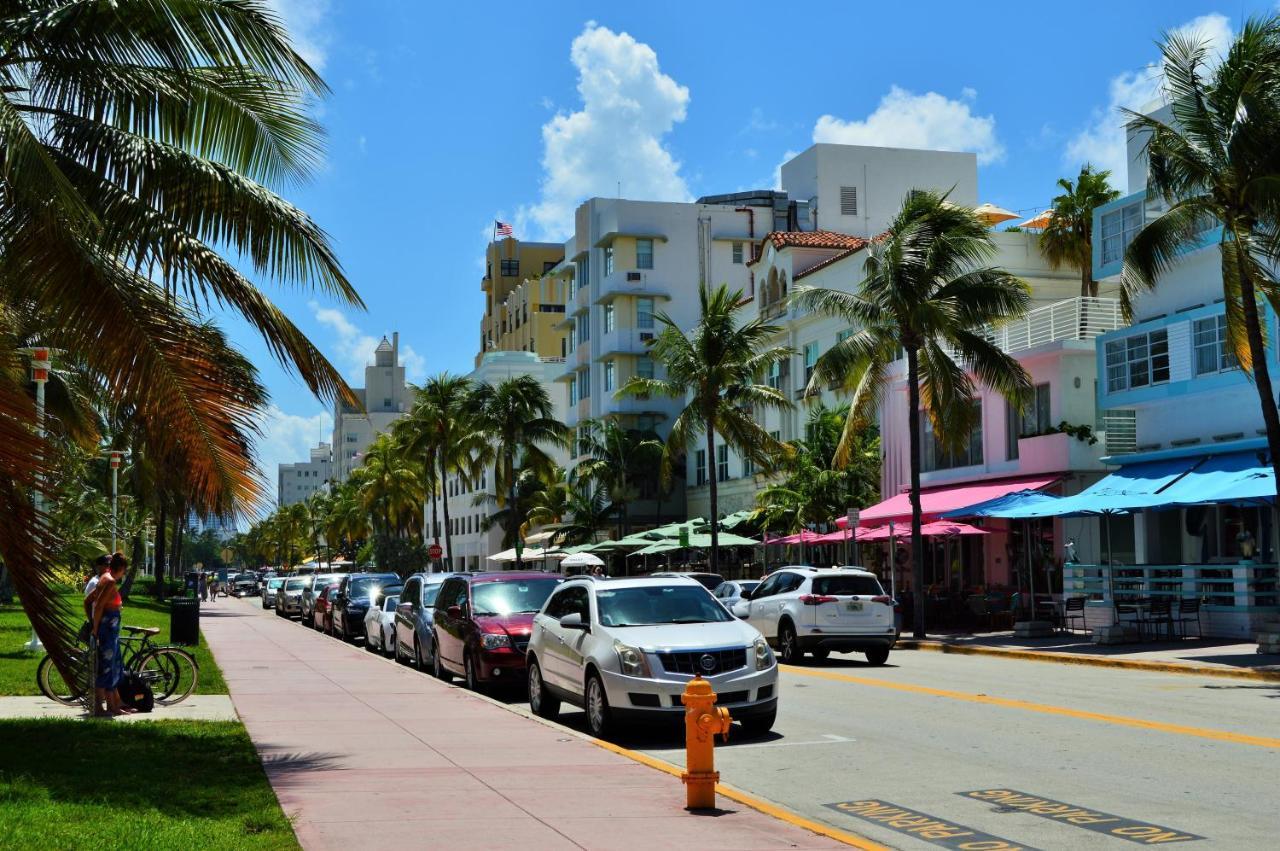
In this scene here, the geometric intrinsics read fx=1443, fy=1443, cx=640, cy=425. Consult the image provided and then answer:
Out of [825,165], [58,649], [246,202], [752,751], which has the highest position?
[825,165]

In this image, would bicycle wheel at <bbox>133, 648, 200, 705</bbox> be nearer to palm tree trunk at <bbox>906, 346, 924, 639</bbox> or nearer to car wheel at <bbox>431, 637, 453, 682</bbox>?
car wheel at <bbox>431, 637, 453, 682</bbox>

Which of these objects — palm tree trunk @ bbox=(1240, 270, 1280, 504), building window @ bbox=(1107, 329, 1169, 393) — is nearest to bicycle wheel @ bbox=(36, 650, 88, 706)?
palm tree trunk @ bbox=(1240, 270, 1280, 504)

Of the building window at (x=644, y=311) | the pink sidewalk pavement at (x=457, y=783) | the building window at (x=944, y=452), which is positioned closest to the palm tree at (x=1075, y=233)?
the building window at (x=944, y=452)

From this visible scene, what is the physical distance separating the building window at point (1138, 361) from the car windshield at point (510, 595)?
Answer: 1740 centimetres

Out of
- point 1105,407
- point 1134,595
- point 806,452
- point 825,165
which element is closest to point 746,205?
point 825,165

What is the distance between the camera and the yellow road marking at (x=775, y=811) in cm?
891

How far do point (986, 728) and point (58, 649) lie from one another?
9.12 m

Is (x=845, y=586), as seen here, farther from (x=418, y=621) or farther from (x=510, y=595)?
(x=418, y=621)

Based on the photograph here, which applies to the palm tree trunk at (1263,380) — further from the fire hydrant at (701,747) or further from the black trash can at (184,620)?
the black trash can at (184,620)

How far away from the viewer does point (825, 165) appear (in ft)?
215

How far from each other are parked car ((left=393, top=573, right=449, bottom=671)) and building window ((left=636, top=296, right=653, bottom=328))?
43.3m

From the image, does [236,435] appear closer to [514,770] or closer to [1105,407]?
[514,770]

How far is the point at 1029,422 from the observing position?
127 feet

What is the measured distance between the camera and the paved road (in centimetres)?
959
